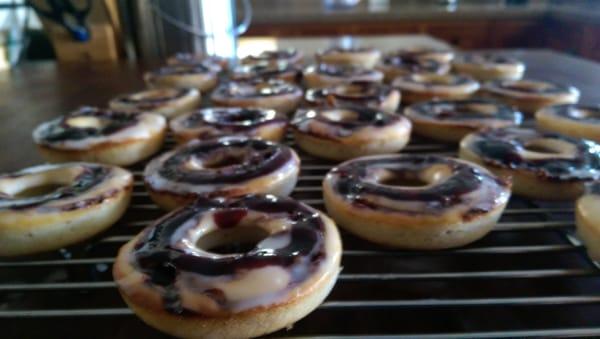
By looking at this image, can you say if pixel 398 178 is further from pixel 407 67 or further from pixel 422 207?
pixel 407 67

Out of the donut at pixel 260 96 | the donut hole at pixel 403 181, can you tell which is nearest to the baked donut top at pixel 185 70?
the donut at pixel 260 96

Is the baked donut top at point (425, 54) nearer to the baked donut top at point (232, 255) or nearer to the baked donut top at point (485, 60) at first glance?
the baked donut top at point (485, 60)

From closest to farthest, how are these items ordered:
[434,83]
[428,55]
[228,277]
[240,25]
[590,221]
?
[228,277]
[590,221]
[434,83]
[428,55]
[240,25]

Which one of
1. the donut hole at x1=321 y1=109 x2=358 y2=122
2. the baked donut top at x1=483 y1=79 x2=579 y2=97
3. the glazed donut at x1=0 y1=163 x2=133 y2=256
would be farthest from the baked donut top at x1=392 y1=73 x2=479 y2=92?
the glazed donut at x1=0 y1=163 x2=133 y2=256

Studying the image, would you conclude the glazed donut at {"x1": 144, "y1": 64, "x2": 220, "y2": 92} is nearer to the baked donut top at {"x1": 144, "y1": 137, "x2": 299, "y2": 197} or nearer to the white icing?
the white icing

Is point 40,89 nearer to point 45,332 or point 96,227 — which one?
point 96,227

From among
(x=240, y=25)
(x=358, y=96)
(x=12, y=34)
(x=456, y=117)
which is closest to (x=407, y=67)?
(x=358, y=96)

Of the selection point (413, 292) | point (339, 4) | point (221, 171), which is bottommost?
point (413, 292)

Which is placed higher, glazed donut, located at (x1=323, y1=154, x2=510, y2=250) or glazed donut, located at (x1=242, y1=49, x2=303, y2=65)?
glazed donut, located at (x1=242, y1=49, x2=303, y2=65)
